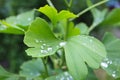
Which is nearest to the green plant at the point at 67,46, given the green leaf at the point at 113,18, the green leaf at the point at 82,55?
the green leaf at the point at 82,55

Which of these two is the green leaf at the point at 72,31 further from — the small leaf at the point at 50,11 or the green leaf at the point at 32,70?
the green leaf at the point at 32,70

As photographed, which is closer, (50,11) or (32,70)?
(50,11)

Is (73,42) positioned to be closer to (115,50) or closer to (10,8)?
(115,50)

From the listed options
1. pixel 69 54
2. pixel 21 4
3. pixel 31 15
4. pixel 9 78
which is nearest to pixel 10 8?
pixel 21 4

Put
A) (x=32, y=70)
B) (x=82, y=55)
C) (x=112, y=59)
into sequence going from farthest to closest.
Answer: (x=32, y=70)
(x=112, y=59)
(x=82, y=55)

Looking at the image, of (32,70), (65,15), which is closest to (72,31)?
(65,15)

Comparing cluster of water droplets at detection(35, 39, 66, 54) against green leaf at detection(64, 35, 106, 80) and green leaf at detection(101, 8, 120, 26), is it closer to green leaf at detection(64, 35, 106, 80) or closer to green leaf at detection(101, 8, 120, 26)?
green leaf at detection(64, 35, 106, 80)

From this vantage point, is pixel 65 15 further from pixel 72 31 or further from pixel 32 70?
pixel 32 70
